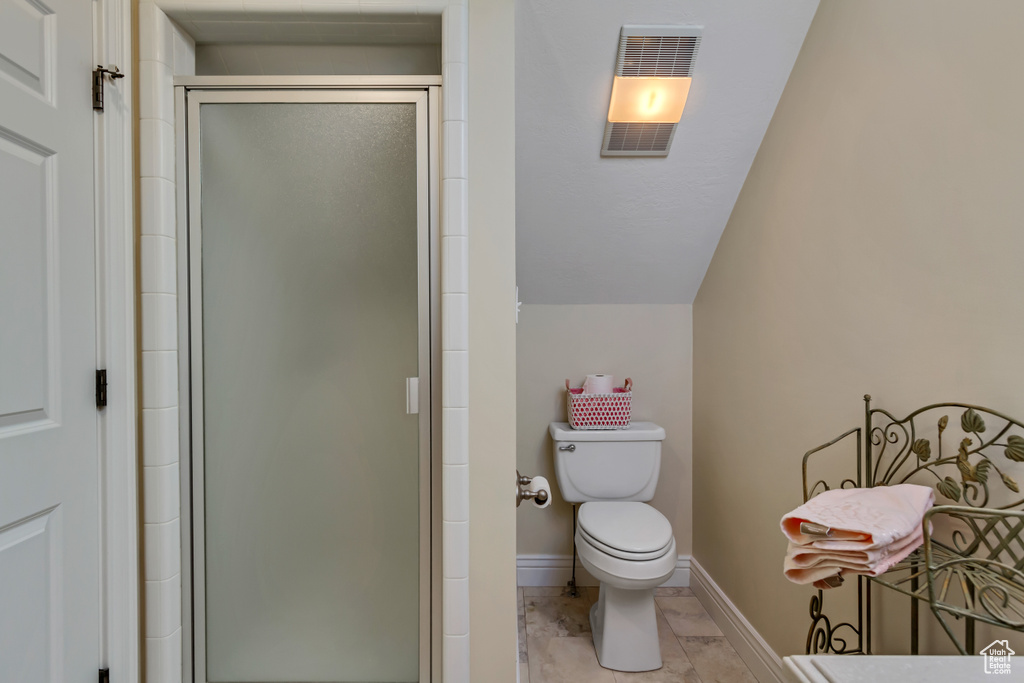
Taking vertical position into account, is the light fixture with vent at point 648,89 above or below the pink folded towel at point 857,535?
above

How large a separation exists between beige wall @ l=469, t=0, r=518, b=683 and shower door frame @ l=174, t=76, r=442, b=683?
0.10 m

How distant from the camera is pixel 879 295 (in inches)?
50.0

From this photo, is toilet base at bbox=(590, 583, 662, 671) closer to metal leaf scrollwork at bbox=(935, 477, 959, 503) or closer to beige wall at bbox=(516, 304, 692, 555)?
beige wall at bbox=(516, 304, 692, 555)

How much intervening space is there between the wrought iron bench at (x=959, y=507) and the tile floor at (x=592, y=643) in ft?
2.41

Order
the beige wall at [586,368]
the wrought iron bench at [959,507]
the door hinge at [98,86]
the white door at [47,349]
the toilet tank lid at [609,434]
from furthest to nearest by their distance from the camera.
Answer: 1. the beige wall at [586,368]
2. the toilet tank lid at [609,434]
3. the door hinge at [98,86]
4. the white door at [47,349]
5. the wrought iron bench at [959,507]

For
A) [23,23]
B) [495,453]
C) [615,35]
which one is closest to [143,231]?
[23,23]

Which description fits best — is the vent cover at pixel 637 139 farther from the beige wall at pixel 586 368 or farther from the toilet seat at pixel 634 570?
the toilet seat at pixel 634 570

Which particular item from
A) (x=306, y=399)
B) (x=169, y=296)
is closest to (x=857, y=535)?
(x=306, y=399)

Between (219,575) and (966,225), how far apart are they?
5.88ft

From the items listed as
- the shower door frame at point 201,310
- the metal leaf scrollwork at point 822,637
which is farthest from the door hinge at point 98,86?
the metal leaf scrollwork at point 822,637

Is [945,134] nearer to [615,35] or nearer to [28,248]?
[615,35]

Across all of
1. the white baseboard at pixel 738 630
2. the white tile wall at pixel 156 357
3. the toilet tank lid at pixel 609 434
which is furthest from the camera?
the toilet tank lid at pixel 609 434

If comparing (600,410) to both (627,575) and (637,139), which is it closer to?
(627,575)

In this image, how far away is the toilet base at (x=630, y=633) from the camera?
1.90m
